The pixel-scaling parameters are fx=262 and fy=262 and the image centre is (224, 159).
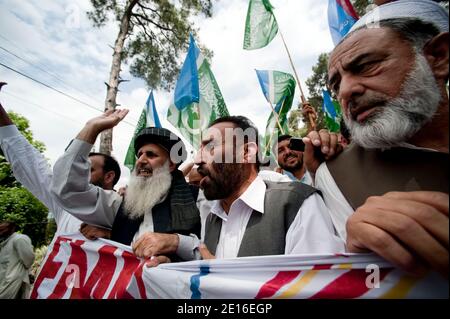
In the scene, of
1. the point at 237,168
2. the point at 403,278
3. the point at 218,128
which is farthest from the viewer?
the point at 218,128

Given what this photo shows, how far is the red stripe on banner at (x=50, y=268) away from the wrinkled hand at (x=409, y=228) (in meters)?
2.36

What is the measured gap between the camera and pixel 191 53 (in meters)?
4.54

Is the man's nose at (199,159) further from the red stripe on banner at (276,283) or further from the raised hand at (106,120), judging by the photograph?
the red stripe on banner at (276,283)

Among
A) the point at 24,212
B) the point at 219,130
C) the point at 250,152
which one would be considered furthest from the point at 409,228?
the point at 24,212

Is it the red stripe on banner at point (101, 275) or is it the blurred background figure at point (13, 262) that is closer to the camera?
the red stripe on banner at point (101, 275)

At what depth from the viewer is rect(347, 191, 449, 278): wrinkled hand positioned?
2.08 feet

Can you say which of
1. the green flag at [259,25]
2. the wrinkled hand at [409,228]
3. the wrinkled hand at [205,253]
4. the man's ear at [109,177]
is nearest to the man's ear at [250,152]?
the wrinkled hand at [205,253]

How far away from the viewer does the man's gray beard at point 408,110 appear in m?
1.02

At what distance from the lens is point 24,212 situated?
47.1 ft

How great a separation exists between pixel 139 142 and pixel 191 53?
92.1 inches

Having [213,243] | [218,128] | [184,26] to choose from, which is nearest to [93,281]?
[213,243]

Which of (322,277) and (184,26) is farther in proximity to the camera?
(184,26)
